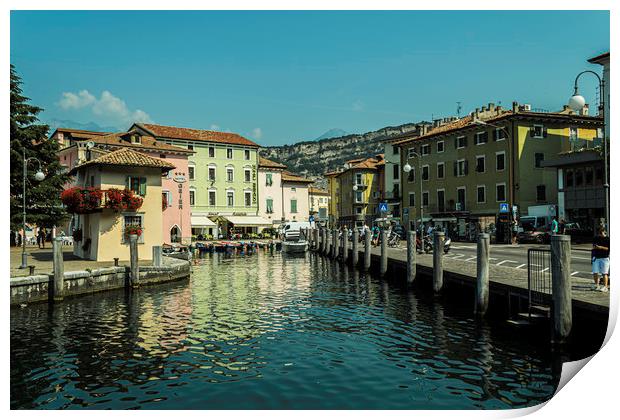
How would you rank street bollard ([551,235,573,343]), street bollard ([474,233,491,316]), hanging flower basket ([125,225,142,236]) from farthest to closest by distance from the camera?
hanging flower basket ([125,225,142,236]), street bollard ([474,233,491,316]), street bollard ([551,235,573,343])

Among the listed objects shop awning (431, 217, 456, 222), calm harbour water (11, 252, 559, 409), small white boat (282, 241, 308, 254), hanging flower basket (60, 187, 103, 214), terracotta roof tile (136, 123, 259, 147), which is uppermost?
terracotta roof tile (136, 123, 259, 147)

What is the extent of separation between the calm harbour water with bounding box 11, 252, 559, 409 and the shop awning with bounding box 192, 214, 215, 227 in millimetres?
39335

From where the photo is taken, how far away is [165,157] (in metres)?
56.4

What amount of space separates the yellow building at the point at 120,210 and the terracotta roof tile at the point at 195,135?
31.3 m

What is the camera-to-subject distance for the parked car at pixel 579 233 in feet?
112

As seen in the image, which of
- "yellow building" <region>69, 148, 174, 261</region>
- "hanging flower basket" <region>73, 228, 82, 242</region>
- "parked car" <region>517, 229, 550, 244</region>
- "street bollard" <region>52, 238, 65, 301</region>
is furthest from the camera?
"parked car" <region>517, 229, 550, 244</region>

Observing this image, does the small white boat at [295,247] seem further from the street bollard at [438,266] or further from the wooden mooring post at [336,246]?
the street bollard at [438,266]

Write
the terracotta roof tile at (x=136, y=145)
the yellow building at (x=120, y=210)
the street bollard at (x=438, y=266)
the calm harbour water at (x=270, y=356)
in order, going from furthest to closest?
the terracotta roof tile at (x=136, y=145), the yellow building at (x=120, y=210), the street bollard at (x=438, y=266), the calm harbour water at (x=270, y=356)

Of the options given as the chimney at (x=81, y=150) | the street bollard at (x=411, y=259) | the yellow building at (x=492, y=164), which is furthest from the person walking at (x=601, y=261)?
the chimney at (x=81, y=150)

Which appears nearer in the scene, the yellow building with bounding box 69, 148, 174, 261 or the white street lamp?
the white street lamp

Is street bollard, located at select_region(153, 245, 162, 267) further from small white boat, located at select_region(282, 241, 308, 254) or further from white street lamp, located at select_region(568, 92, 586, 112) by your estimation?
small white boat, located at select_region(282, 241, 308, 254)

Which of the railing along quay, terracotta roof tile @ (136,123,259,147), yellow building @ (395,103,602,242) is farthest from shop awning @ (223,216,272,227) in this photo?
the railing along quay

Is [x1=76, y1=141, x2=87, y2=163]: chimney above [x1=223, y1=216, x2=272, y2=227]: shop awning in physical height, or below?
above

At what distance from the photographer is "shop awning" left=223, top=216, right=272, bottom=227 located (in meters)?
64.3
